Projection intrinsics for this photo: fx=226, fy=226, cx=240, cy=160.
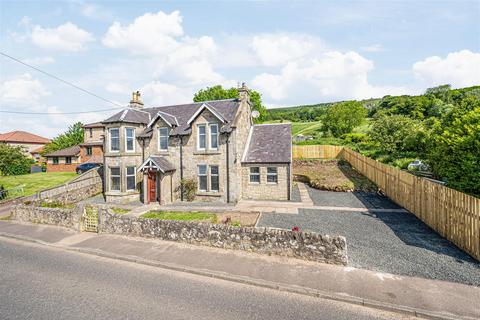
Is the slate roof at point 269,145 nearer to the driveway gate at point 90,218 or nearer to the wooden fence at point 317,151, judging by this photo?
the driveway gate at point 90,218

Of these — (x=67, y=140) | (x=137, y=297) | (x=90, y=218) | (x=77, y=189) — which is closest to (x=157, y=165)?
(x=90, y=218)

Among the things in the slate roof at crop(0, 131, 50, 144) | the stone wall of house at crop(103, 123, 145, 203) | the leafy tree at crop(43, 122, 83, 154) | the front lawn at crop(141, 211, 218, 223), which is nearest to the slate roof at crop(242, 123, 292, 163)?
the front lawn at crop(141, 211, 218, 223)

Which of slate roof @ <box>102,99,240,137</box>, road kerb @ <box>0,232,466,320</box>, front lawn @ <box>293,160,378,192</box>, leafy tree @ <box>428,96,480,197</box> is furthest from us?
front lawn @ <box>293,160,378,192</box>

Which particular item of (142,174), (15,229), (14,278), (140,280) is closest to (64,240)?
(14,278)

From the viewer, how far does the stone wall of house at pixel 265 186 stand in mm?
18781

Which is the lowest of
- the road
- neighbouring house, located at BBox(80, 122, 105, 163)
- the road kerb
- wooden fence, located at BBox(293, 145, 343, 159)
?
the road

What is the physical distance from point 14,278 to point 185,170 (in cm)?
1235

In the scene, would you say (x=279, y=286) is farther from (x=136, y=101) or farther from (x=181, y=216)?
(x=136, y=101)

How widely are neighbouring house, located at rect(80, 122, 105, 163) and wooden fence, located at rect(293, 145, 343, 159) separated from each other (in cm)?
3254

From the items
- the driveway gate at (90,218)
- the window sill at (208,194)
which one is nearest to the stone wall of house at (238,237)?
the driveway gate at (90,218)

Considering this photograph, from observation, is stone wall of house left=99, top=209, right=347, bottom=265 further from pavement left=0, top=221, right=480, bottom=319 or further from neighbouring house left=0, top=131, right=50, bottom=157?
neighbouring house left=0, top=131, right=50, bottom=157

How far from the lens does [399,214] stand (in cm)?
1398

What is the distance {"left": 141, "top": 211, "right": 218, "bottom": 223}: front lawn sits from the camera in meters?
14.3

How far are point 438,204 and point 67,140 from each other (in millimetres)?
65198
